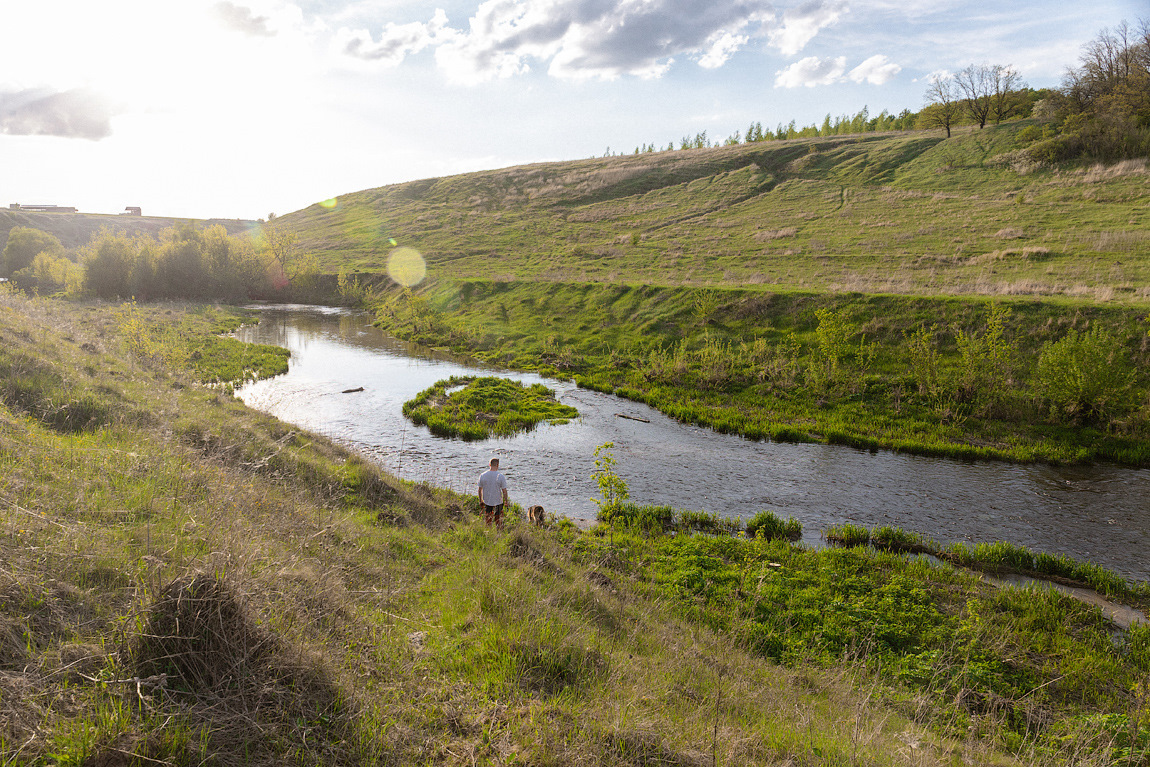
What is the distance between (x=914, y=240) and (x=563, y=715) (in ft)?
182

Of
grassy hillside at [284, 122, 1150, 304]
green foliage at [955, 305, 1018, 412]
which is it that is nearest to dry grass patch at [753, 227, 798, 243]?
grassy hillside at [284, 122, 1150, 304]

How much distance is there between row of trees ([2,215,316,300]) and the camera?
208 ft

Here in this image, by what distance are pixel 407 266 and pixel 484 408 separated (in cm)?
5879

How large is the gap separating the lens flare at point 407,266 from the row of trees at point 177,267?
464 inches

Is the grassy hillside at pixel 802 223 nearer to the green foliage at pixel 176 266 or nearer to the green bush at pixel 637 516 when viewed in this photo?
the green foliage at pixel 176 266

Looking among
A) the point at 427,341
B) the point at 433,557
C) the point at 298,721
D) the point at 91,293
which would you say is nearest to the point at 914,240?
the point at 427,341

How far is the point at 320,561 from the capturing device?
297 inches

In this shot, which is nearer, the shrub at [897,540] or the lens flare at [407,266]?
the shrub at [897,540]

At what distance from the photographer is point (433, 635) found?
21.5ft

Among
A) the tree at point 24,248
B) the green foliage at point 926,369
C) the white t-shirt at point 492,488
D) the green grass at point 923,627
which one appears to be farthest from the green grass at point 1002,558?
the tree at point 24,248

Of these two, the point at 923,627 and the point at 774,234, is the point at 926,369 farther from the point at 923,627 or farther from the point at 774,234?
the point at 774,234

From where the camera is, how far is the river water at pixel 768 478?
48.4 feet

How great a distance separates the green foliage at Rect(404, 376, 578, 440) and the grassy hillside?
70.3 ft

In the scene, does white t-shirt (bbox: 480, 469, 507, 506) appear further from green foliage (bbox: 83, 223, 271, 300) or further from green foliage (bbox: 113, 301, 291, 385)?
green foliage (bbox: 83, 223, 271, 300)
